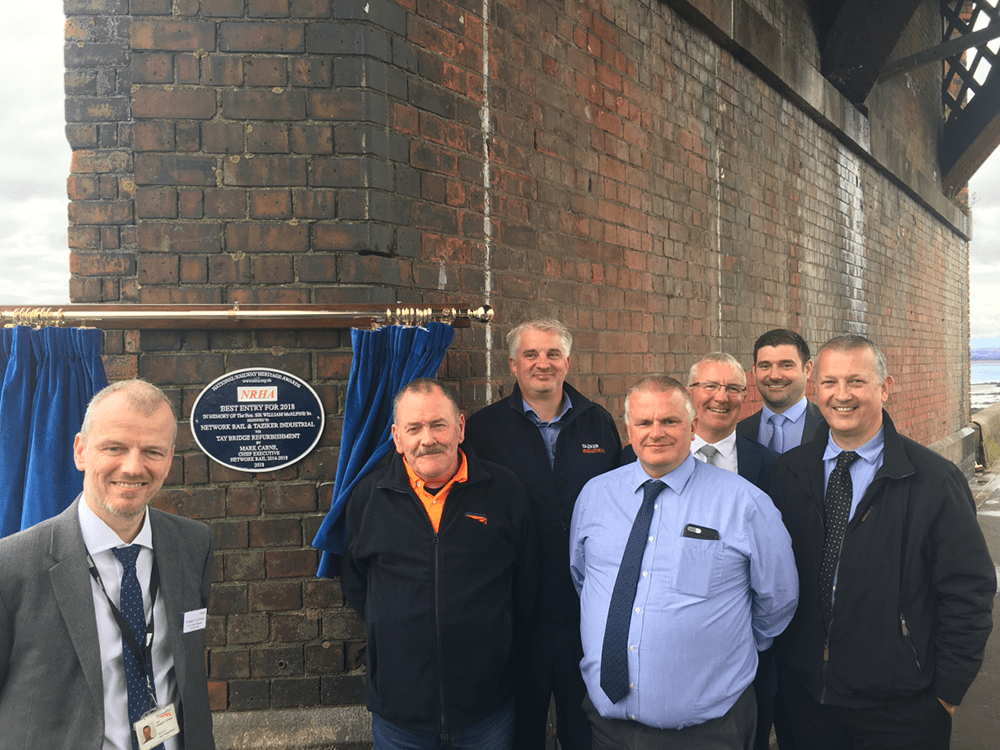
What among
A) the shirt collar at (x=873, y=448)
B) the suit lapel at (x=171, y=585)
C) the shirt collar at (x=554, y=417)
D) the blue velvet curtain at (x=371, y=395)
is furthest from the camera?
the shirt collar at (x=554, y=417)

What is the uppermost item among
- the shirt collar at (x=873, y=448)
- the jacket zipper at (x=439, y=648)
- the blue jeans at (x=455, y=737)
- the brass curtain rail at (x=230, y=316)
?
the brass curtain rail at (x=230, y=316)

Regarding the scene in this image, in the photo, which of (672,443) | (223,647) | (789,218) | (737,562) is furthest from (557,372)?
(789,218)

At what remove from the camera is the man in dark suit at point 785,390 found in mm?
3279

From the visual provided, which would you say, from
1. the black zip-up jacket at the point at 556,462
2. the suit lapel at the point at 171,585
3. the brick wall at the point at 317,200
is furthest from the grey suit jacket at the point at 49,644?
the black zip-up jacket at the point at 556,462

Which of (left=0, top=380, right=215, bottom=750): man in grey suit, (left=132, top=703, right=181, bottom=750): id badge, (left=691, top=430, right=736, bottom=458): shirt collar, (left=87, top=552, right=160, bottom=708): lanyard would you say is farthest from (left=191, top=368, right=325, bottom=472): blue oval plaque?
(left=691, top=430, right=736, bottom=458): shirt collar

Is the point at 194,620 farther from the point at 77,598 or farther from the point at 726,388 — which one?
the point at 726,388

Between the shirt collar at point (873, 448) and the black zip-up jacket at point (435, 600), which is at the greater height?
the shirt collar at point (873, 448)

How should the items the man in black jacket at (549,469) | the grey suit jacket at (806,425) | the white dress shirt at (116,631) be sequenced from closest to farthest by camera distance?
1. the white dress shirt at (116,631)
2. the man in black jacket at (549,469)
3. the grey suit jacket at (806,425)

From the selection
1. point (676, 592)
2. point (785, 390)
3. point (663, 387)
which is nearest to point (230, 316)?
point (663, 387)

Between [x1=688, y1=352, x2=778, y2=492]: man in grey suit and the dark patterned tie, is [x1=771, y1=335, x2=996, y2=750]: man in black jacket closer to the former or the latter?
the dark patterned tie

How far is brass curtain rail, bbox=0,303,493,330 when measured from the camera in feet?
7.38

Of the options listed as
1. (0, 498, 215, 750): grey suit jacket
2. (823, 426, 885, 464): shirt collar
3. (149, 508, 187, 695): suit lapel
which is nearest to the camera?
(0, 498, 215, 750): grey suit jacket

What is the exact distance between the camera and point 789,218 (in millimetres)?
6398

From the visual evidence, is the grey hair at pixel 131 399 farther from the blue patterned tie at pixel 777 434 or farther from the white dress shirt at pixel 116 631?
the blue patterned tie at pixel 777 434
